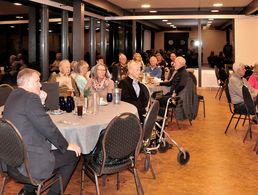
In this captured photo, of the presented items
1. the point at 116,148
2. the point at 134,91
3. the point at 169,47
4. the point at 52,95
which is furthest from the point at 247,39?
the point at 116,148

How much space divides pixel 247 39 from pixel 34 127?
11587 millimetres

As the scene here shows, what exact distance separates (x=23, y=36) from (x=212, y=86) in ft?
27.0

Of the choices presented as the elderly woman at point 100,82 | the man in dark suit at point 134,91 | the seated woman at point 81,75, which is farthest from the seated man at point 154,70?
the man in dark suit at point 134,91

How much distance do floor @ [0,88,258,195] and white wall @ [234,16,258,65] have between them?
7075 mm

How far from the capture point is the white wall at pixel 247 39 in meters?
12.9

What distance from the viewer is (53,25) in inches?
333

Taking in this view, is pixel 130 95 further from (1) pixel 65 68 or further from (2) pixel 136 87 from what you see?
(1) pixel 65 68

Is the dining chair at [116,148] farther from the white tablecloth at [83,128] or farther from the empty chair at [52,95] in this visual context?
the empty chair at [52,95]

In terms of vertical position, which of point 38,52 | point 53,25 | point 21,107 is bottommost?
point 21,107

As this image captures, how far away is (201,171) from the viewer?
4469 mm

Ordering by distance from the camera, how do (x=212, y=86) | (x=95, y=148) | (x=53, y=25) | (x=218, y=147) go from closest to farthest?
(x=95, y=148), (x=218, y=147), (x=53, y=25), (x=212, y=86)

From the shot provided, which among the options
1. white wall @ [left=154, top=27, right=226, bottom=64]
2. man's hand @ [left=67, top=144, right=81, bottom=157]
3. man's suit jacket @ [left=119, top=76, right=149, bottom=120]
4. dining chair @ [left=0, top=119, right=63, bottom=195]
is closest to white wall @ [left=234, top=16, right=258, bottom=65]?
white wall @ [left=154, top=27, right=226, bottom=64]

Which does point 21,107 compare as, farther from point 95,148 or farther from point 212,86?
point 212,86

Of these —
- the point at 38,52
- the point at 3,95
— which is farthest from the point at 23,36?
the point at 3,95
